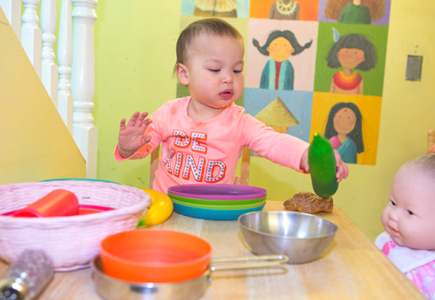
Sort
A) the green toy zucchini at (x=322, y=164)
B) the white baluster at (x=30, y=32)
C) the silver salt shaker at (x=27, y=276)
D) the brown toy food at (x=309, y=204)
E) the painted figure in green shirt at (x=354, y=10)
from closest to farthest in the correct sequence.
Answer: the silver salt shaker at (x=27, y=276), the green toy zucchini at (x=322, y=164), the brown toy food at (x=309, y=204), the white baluster at (x=30, y=32), the painted figure in green shirt at (x=354, y=10)

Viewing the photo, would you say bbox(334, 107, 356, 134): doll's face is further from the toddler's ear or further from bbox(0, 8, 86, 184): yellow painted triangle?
bbox(0, 8, 86, 184): yellow painted triangle

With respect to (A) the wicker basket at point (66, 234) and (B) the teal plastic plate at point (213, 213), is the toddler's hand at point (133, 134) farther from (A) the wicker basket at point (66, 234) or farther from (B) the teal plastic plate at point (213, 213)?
(A) the wicker basket at point (66, 234)

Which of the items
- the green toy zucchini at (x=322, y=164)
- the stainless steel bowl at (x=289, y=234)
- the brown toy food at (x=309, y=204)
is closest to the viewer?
the stainless steel bowl at (x=289, y=234)

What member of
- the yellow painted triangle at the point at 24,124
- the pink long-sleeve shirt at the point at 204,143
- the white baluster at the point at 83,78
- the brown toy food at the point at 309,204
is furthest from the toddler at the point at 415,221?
the white baluster at the point at 83,78

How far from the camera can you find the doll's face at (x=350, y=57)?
2.05m

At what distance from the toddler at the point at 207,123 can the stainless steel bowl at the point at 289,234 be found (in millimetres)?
369

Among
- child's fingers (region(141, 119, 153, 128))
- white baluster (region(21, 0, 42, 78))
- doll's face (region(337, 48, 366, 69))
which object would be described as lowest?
child's fingers (region(141, 119, 153, 128))

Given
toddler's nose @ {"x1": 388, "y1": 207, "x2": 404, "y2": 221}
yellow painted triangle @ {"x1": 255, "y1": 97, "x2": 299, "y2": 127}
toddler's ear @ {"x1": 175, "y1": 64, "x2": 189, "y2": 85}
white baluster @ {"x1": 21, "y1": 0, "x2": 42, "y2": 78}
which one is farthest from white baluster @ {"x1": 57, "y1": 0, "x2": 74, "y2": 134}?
yellow painted triangle @ {"x1": 255, "y1": 97, "x2": 299, "y2": 127}

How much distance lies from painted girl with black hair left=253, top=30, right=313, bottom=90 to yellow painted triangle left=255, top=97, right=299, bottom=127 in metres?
0.09

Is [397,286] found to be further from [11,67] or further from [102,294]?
[11,67]

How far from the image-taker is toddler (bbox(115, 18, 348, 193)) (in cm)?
110

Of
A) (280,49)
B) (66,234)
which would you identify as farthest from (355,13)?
(66,234)

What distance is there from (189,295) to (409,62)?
208cm

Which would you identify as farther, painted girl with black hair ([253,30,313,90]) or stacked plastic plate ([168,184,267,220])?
painted girl with black hair ([253,30,313,90])
